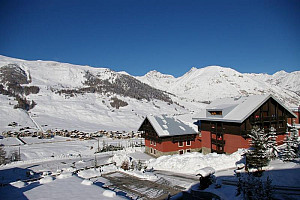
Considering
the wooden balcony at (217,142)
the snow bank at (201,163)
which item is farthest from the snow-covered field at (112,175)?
the wooden balcony at (217,142)

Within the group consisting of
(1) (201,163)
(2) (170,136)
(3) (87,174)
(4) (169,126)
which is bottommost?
(1) (201,163)

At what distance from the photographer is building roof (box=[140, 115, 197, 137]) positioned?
34188 mm

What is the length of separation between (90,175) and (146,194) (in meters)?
6.17

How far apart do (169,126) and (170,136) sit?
2.18 meters

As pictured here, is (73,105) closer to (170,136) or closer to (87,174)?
(170,136)

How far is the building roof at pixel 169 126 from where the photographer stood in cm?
3419

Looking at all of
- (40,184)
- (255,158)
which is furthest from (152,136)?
(40,184)

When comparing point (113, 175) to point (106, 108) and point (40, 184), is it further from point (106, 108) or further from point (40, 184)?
point (106, 108)

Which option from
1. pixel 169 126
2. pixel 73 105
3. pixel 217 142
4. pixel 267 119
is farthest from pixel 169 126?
pixel 73 105

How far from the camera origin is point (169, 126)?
3581 centimetres

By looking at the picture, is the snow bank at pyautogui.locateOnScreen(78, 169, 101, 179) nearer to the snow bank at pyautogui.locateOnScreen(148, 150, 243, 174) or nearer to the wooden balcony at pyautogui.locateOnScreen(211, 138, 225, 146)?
the snow bank at pyautogui.locateOnScreen(148, 150, 243, 174)

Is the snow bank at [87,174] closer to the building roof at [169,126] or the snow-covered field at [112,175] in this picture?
the snow-covered field at [112,175]

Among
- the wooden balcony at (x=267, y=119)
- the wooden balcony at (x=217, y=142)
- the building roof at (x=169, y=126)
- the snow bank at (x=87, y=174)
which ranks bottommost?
the snow bank at (x=87, y=174)

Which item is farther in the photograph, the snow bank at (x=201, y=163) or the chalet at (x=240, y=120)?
the chalet at (x=240, y=120)
